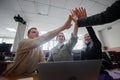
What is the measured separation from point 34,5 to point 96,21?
410 centimetres

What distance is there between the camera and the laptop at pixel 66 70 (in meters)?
0.60

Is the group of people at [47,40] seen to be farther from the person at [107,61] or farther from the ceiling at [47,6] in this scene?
the ceiling at [47,6]

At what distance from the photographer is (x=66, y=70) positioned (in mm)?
611

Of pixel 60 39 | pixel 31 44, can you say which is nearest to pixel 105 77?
pixel 31 44

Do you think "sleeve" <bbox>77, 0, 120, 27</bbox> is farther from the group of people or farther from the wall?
the wall

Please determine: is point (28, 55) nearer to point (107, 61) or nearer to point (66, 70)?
point (66, 70)

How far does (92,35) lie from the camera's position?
4.16ft

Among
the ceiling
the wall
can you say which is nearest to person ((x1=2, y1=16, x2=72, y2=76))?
the ceiling

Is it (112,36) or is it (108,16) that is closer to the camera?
(108,16)

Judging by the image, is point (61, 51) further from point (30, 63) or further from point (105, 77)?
point (105, 77)

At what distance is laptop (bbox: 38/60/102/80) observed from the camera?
0.60 m

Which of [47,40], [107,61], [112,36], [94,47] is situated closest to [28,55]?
[47,40]

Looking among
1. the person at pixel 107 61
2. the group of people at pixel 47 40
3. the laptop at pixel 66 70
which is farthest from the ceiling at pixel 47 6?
the laptop at pixel 66 70

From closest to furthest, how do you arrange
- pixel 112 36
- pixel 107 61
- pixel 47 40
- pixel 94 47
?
pixel 47 40
pixel 94 47
pixel 107 61
pixel 112 36
